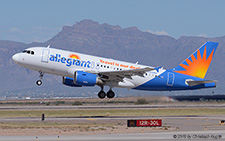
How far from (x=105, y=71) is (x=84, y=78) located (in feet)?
10.4

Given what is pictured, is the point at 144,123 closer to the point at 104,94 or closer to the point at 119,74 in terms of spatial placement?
the point at 119,74

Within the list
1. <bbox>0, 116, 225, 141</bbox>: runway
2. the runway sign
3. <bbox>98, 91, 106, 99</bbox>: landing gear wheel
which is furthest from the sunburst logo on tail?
the runway sign

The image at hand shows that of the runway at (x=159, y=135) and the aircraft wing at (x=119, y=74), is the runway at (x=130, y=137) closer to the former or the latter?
the runway at (x=159, y=135)

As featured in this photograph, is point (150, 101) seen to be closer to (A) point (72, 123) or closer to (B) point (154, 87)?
(B) point (154, 87)

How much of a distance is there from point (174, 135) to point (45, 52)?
23.3 meters

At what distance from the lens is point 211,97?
361 feet

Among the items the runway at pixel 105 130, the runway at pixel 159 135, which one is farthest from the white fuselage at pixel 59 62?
the runway at pixel 159 135

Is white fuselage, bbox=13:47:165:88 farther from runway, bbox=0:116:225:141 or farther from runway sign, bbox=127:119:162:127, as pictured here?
runway, bbox=0:116:225:141

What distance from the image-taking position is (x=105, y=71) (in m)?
64.5

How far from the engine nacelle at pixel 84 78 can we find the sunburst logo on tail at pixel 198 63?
1288 centimetres

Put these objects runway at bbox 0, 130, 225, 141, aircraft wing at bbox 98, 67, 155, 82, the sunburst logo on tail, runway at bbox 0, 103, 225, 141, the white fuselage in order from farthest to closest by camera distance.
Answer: the sunburst logo on tail
aircraft wing at bbox 98, 67, 155, 82
the white fuselage
runway at bbox 0, 103, 225, 141
runway at bbox 0, 130, 225, 141

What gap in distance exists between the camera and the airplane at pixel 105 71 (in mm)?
62969

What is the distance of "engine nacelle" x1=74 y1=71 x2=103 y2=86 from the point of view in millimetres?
62719

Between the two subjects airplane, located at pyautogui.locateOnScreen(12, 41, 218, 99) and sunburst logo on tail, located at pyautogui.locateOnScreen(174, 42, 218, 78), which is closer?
airplane, located at pyautogui.locateOnScreen(12, 41, 218, 99)
